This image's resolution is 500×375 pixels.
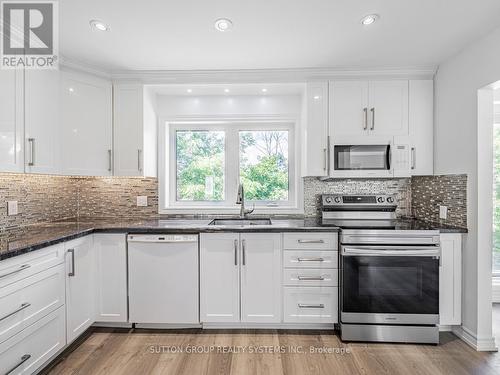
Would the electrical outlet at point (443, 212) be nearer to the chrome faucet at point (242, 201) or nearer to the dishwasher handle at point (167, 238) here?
the chrome faucet at point (242, 201)

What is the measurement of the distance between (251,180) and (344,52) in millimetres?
1530

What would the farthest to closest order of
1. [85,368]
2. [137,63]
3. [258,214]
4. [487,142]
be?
[258,214] < [137,63] < [487,142] < [85,368]

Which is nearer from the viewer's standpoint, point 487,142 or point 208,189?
point 487,142

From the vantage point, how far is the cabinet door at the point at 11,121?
1.79m

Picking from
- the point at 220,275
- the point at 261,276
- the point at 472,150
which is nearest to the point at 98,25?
the point at 220,275

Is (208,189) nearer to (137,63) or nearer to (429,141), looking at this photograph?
(137,63)

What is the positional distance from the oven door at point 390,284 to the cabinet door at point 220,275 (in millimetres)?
901

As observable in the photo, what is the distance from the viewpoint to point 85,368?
1.87 m

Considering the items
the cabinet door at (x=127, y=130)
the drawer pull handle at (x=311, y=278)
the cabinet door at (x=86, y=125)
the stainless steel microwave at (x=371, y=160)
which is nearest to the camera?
the drawer pull handle at (x=311, y=278)

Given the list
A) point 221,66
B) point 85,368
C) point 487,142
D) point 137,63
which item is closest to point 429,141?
point 487,142

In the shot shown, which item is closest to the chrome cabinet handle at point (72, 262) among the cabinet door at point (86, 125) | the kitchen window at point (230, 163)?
the cabinet door at point (86, 125)

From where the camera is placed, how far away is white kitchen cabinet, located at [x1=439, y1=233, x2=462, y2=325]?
7.24ft

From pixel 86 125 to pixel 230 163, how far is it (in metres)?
1.45

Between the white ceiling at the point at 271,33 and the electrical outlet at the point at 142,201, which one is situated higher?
the white ceiling at the point at 271,33
